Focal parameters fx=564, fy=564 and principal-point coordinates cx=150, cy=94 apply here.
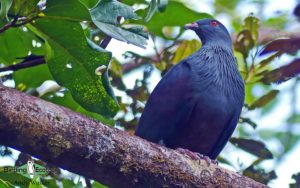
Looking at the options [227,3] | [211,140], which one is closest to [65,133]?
[211,140]

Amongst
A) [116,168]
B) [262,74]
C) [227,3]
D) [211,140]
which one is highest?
[227,3]

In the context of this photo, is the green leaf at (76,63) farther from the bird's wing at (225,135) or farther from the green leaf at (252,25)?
the green leaf at (252,25)

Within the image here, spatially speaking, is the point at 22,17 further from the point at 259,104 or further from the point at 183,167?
the point at 259,104

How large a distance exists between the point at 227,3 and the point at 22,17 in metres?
4.57

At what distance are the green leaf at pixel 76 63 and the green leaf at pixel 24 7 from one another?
0.39ft

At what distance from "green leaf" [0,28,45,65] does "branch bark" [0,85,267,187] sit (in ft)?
3.13

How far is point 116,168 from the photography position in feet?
8.48

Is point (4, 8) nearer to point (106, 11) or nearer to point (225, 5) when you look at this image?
point (106, 11)

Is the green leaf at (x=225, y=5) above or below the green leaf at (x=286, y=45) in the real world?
above

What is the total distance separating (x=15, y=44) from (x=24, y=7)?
0.96 meters

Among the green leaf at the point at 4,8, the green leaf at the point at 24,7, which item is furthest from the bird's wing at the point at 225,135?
the green leaf at the point at 4,8

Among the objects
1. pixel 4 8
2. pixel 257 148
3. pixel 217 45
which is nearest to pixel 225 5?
pixel 217 45

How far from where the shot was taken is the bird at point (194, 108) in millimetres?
3988

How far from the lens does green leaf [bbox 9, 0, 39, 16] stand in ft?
8.14
